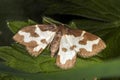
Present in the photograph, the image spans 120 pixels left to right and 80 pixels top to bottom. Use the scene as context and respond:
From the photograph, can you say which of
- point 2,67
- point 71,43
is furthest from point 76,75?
point 71,43

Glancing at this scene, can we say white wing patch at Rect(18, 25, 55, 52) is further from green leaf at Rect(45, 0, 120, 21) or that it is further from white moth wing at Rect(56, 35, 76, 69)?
green leaf at Rect(45, 0, 120, 21)

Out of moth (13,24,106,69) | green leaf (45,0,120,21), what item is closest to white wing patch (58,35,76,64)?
moth (13,24,106,69)

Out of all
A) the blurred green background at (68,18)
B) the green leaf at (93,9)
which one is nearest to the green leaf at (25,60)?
the blurred green background at (68,18)

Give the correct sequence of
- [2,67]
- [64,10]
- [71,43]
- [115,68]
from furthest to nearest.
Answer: [64,10], [71,43], [2,67], [115,68]

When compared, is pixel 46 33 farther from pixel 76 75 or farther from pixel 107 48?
pixel 76 75

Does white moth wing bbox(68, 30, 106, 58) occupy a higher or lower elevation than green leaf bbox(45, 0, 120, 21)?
lower

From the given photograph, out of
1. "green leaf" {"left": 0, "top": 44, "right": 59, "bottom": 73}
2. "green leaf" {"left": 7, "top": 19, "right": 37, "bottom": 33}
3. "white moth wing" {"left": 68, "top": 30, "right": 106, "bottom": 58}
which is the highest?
"green leaf" {"left": 7, "top": 19, "right": 37, "bottom": 33}

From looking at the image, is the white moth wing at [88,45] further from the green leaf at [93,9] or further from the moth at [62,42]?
the green leaf at [93,9]

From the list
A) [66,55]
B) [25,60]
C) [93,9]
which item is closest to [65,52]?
[66,55]
